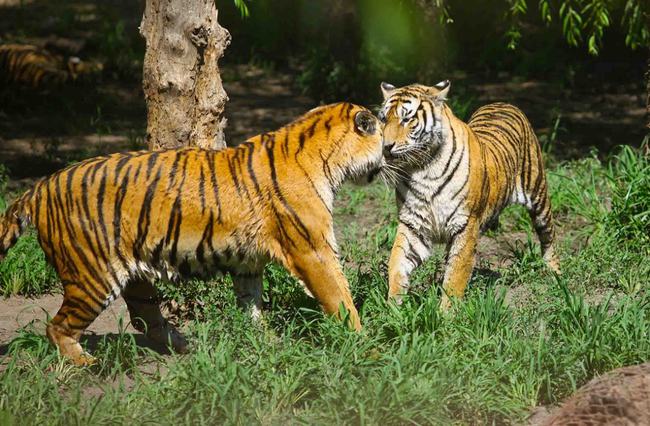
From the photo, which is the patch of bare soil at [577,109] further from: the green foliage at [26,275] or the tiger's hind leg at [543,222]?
the green foliage at [26,275]

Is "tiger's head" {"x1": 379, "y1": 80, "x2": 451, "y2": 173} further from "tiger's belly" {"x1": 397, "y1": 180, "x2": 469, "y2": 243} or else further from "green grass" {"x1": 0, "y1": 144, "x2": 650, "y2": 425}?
"green grass" {"x1": 0, "y1": 144, "x2": 650, "y2": 425}

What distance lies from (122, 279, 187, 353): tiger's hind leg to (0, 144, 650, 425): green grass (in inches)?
5.8

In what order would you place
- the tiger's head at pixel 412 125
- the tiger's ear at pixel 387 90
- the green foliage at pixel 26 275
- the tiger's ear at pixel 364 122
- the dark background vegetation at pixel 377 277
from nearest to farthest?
the dark background vegetation at pixel 377 277 → the tiger's ear at pixel 364 122 → the tiger's head at pixel 412 125 → the tiger's ear at pixel 387 90 → the green foliage at pixel 26 275

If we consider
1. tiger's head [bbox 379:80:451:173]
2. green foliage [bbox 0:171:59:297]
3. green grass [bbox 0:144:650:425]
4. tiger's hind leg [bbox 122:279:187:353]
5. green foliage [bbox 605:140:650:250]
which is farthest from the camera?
green foliage [bbox 605:140:650:250]

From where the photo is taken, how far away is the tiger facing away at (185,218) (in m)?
5.21

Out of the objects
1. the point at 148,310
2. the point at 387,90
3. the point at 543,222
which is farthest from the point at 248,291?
the point at 543,222

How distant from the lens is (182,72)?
5.97 meters

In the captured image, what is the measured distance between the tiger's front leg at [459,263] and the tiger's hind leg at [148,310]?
1468 mm

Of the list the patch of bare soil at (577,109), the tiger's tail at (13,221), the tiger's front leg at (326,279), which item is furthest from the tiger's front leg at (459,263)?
the patch of bare soil at (577,109)

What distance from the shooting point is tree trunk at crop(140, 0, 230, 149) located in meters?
5.92

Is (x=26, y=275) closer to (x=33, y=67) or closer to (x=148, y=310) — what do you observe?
(x=148, y=310)

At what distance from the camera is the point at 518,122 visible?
7.04 metres

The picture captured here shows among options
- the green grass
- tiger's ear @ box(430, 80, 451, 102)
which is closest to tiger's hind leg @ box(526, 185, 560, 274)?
the green grass

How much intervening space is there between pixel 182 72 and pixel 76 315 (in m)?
1.54
